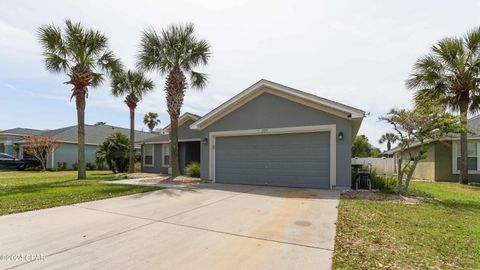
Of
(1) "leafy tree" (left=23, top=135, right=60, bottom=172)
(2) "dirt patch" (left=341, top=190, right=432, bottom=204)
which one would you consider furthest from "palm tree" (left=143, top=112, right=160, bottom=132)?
(2) "dirt patch" (left=341, top=190, right=432, bottom=204)

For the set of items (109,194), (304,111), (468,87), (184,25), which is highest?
(184,25)

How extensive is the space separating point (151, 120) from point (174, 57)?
76.1ft

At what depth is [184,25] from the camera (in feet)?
45.9

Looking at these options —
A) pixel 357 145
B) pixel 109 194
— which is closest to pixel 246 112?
pixel 109 194

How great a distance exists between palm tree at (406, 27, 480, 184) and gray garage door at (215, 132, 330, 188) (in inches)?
280

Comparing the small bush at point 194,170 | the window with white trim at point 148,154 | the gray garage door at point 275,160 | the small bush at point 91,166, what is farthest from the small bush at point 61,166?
the gray garage door at point 275,160

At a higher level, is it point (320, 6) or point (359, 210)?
point (320, 6)

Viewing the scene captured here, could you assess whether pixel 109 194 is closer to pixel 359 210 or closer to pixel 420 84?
pixel 359 210

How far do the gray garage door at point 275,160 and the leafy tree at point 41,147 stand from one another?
1738cm

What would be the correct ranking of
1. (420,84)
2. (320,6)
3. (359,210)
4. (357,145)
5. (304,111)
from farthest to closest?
Result: 1. (357,145)
2. (420,84)
3. (304,111)
4. (320,6)
5. (359,210)

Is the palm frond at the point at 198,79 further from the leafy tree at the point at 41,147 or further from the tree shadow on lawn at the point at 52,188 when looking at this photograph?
the leafy tree at the point at 41,147

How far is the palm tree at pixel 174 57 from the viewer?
14.0 meters

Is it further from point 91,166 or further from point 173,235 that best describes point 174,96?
point 91,166

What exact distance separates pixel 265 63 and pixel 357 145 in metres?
33.6
